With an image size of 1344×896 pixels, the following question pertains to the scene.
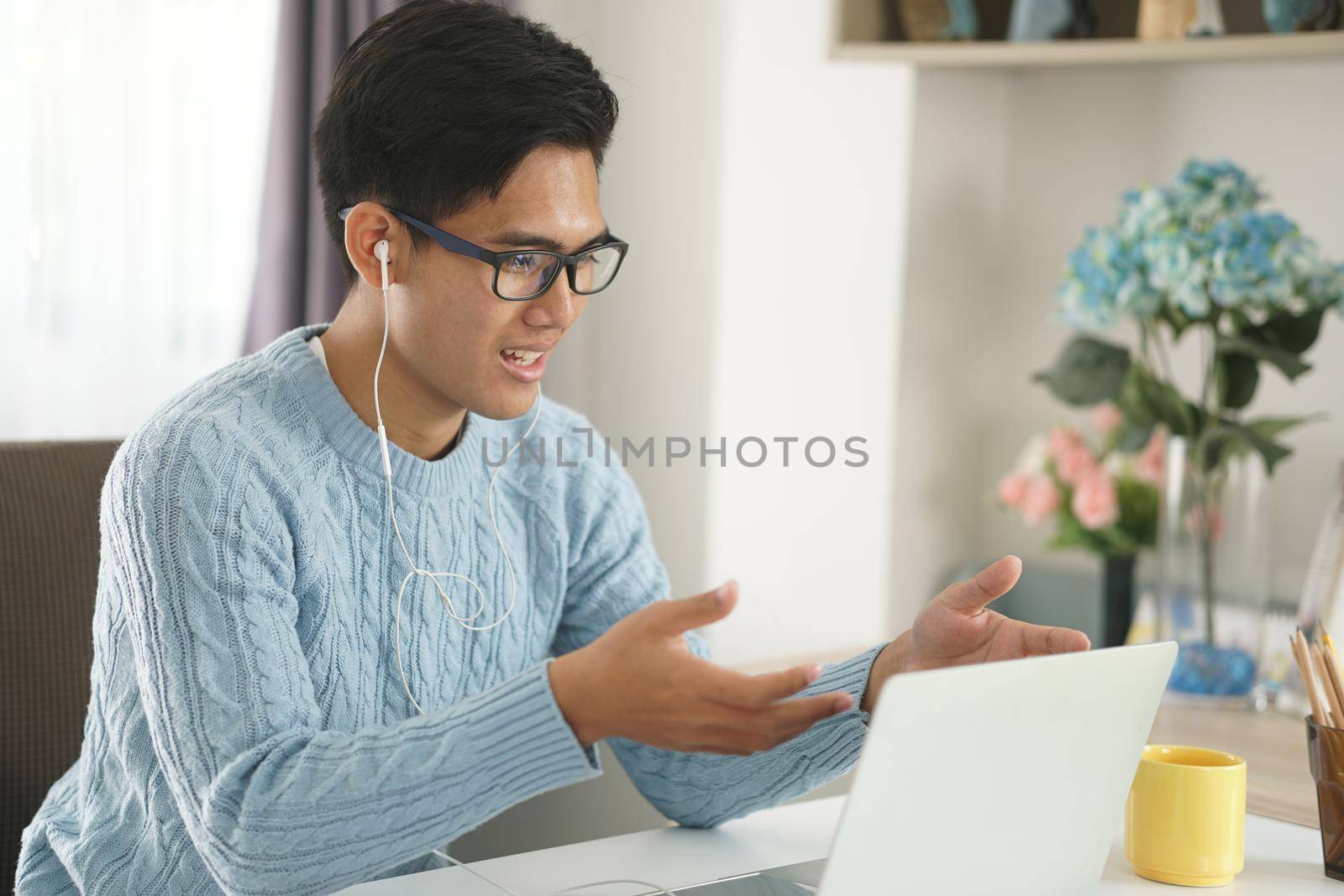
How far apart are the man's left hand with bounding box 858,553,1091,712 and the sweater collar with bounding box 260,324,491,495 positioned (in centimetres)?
48

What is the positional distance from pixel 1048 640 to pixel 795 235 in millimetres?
1159

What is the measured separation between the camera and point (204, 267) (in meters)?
2.01

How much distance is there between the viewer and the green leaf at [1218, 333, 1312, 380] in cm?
180

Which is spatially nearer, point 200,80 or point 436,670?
point 436,670

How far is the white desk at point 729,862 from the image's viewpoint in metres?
1.08

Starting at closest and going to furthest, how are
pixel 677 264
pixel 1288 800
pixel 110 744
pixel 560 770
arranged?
pixel 560 770, pixel 110 744, pixel 1288 800, pixel 677 264

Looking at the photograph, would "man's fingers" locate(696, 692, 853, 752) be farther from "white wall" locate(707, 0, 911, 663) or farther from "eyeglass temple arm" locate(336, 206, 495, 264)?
"white wall" locate(707, 0, 911, 663)

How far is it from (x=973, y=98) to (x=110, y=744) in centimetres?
163

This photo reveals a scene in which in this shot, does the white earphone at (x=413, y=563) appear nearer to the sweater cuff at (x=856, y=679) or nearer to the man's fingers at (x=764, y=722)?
the sweater cuff at (x=856, y=679)

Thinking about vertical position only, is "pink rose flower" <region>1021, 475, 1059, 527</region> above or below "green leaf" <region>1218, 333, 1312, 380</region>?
below

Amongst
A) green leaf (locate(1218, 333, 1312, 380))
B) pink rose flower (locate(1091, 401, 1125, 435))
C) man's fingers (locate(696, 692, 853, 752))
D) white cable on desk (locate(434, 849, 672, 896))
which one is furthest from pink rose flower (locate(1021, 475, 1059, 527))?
man's fingers (locate(696, 692, 853, 752))

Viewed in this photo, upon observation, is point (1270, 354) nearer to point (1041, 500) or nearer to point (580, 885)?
point (1041, 500)

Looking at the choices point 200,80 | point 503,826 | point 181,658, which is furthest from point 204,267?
point 181,658

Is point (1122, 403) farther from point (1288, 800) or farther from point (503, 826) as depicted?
point (503, 826)
